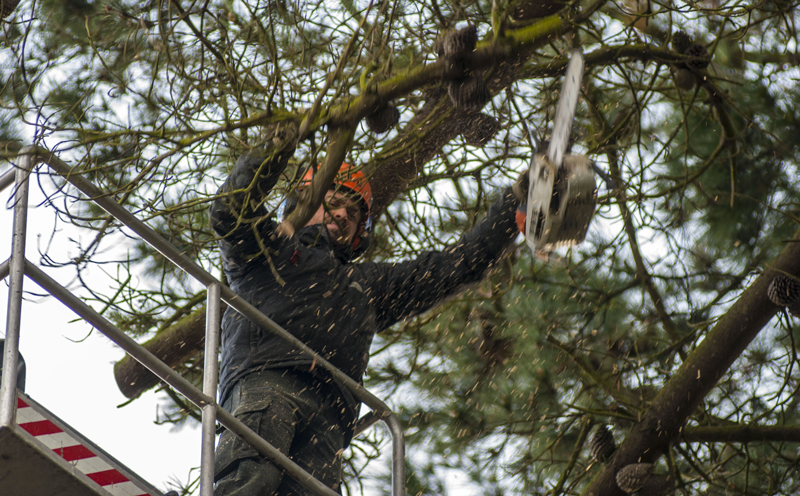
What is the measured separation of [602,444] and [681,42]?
1712 millimetres

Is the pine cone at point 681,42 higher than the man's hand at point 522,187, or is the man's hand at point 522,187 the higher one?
the pine cone at point 681,42

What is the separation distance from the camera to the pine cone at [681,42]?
3.49 m

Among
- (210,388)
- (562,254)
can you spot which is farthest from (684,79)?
(210,388)

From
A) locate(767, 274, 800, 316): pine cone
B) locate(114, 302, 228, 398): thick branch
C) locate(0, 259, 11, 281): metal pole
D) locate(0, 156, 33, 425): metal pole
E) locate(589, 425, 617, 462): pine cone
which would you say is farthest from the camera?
locate(114, 302, 228, 398): thick branch

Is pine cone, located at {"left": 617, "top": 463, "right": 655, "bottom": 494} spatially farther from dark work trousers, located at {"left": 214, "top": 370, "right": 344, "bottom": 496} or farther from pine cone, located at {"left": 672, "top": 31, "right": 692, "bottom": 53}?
pine cone, located at {"left": 672, "top": 31, "right": 692, "bottom": 53}

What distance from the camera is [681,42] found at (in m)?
3.51

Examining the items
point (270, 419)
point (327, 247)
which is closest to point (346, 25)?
point (327, 247)

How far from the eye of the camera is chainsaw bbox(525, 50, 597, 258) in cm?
257

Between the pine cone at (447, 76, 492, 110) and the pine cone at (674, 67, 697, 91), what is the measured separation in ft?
4.42

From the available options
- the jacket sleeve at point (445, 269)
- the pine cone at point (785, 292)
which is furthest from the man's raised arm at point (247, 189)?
the pine cone at point (785, 292)

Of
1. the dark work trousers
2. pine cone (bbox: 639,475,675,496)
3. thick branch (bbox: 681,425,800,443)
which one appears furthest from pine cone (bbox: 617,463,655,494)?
the dark work trousers

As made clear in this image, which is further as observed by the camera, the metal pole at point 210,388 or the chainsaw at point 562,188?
the chainsaw at point 562,188

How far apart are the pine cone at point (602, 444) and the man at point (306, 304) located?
35.1 inches

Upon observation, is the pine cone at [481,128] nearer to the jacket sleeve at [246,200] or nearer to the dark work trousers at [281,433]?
the jacket sleeve at [246,200]
